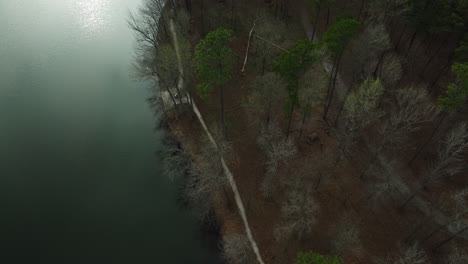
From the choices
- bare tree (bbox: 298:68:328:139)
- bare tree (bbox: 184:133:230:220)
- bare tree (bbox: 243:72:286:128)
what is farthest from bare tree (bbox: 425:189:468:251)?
bare tree (bbox: 184:133:230:220)

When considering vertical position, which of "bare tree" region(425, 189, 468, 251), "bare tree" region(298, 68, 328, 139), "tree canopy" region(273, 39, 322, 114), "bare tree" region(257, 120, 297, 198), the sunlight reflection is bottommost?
"bare tree" region(425, 189, 468, 251)

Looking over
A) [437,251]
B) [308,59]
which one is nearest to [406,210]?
[437,251]

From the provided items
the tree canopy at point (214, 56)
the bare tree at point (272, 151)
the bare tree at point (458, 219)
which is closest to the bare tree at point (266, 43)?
the bare tree at point (272, 151)

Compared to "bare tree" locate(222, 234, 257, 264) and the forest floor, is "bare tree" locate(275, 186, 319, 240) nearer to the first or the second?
the forest floor

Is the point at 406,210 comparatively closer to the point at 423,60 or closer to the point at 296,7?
the point at 423,60

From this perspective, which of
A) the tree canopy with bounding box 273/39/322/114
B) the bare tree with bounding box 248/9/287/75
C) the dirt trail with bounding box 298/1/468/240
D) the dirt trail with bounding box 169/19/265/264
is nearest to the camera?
the tree canopy with bounding box 273/39/322/114

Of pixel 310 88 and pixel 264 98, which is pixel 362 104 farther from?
pixel 264 98

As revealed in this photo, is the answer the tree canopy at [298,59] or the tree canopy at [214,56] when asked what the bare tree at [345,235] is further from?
the tree canopy at [214,56]

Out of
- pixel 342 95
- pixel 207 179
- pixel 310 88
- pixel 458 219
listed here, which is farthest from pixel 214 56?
pixel 458 219
